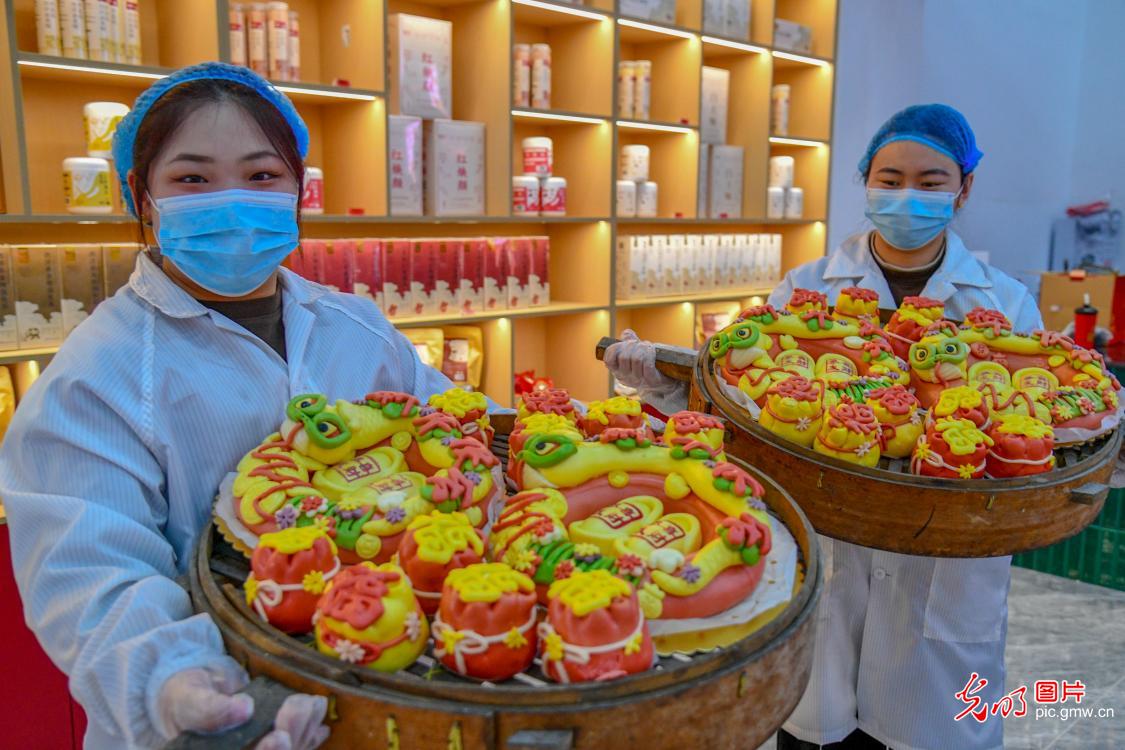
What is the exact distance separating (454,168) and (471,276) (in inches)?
16.0

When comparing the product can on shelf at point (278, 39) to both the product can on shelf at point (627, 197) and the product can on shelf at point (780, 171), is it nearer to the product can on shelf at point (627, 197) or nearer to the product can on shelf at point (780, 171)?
the product can on shelf at point (627, 197)

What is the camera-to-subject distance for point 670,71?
393 cm

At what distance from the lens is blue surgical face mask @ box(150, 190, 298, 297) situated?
1.18 meters

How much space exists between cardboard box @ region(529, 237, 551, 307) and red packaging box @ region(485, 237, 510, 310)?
15 cm

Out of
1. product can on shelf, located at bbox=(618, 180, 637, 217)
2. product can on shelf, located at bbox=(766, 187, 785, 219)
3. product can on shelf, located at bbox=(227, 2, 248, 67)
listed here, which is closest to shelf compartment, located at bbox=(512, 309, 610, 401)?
product can on shelf, located at bbox=(618, 180, 637, 217)

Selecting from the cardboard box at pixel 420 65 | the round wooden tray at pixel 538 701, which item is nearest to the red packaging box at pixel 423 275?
the cardboard box at pixel 420 65

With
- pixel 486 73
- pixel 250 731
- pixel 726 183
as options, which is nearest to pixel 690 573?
pixel 250 731

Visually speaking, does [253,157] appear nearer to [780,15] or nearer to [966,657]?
[966,657]

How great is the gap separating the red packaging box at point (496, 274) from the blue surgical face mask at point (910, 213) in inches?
65.4

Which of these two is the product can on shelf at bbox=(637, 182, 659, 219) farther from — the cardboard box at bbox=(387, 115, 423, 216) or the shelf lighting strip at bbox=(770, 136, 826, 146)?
the cardboard box at bbox=(387, 115, 423, 216)

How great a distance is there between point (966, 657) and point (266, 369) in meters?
1.48

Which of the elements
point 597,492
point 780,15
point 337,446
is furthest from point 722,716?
point 780,15

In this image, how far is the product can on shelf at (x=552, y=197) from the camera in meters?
3.44

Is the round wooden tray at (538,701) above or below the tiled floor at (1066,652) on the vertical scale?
above
